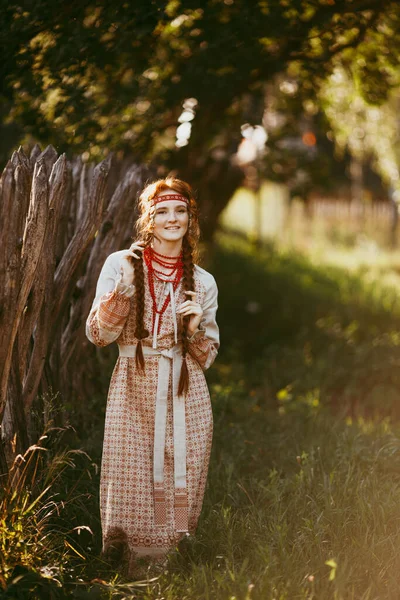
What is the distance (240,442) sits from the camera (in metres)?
5.00

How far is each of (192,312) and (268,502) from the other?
1.26 metres

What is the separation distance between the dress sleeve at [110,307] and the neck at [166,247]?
0.62 ft

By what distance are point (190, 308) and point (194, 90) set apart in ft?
10.7

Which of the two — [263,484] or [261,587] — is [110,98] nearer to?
[263,484]

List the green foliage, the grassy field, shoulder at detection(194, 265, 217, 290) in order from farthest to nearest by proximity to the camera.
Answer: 1. the green foliage
2. shoulder at detection(194, 265, 217, 290)
3. the grassy field

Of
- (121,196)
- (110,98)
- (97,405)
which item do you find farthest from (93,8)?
(97,405)

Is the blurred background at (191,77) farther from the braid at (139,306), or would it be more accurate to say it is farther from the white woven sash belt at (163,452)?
the white woven sash belt at (163,452)

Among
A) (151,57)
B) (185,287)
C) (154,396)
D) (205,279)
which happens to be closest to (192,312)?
(185,287)

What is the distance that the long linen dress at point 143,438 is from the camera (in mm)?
3375

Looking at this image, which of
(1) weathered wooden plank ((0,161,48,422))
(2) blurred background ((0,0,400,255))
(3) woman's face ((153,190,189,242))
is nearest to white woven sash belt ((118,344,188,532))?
(3) woman's face ((153,190,189,242))

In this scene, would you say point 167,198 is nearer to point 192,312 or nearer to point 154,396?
point 192,312

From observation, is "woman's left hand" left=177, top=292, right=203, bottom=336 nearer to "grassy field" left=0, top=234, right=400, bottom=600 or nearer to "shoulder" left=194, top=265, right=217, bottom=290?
"shoulder" left=194, top=265, right=217, bottom=290

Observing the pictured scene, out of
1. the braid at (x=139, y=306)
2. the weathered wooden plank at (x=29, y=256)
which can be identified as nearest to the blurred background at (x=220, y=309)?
the weathered wooden plank at (x=29, y=256)

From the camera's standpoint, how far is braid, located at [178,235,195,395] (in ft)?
11.2
